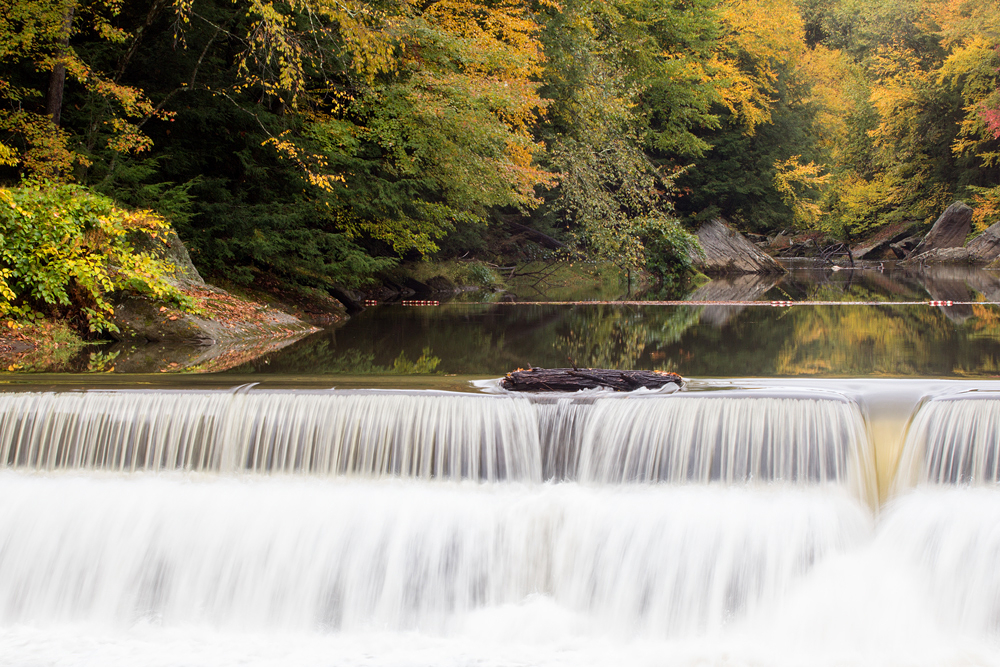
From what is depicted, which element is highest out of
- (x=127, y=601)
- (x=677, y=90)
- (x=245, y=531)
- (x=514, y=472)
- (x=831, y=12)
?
(x=831, y=12)

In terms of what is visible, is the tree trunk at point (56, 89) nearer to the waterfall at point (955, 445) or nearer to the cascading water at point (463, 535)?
the cascading water at point (463, 535)

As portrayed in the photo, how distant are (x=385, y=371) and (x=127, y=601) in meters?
3.13

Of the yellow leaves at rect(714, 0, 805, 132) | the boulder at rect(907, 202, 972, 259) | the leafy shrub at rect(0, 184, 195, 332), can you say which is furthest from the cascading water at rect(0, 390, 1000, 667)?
the boulder at rect(907, 202, 972, 259)

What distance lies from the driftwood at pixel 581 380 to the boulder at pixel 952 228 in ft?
108

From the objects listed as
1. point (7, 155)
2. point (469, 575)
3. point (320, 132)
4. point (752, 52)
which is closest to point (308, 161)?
point (320, 132)

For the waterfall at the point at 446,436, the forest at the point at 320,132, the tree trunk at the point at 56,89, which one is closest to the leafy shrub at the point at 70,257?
the forest at the point at 320,132

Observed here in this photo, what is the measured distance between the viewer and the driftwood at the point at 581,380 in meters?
6.11

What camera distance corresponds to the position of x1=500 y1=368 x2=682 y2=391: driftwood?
6105 millimetres

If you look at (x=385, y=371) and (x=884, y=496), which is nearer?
(x=884, y=496)

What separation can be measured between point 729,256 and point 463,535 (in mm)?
25776

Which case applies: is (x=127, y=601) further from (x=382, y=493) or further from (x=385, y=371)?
(x=385, y=371)

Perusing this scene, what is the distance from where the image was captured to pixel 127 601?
17.7 feet

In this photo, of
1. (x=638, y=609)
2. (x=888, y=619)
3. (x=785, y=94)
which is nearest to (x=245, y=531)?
(x=638, y=609)

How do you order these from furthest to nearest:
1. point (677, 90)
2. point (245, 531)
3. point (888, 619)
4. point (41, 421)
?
point (677, 90) → point (41, 421) → point (245, 531) → point (888, 619)
